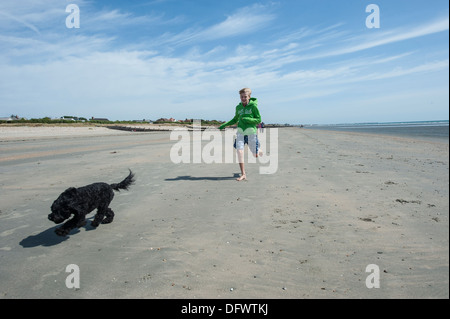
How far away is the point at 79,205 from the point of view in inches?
158

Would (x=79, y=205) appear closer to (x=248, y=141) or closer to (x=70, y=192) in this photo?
(x=70, y=192)

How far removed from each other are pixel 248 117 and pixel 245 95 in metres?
0.64

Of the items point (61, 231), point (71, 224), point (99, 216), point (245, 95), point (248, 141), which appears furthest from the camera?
point (248, 141)

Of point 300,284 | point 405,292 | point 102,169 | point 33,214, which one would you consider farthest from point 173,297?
point 102,169

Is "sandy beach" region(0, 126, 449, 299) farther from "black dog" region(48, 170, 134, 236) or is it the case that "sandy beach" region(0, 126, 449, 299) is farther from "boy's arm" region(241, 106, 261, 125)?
"boy's arm" region(241, 106, 261, 125)

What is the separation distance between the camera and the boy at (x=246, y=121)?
791cm

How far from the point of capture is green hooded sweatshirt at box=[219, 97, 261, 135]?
26.0ft

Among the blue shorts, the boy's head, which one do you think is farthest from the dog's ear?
the boy's head

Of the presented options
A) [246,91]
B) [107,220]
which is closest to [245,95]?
[246,91]

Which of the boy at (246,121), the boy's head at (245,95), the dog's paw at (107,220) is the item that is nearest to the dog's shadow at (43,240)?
the dog's paw at (107,220)

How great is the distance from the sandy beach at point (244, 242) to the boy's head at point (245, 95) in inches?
98.4

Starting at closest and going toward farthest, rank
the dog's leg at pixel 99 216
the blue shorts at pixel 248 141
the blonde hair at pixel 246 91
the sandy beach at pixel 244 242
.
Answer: the sandy beach at pixel 244 242 < the dog's leg at pixel 99 216 < the blonde hair at pixel 246 91 < the blue shorts at pixel 248 141

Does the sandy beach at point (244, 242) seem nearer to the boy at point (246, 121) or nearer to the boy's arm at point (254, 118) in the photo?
the boy at point (246, 121)
